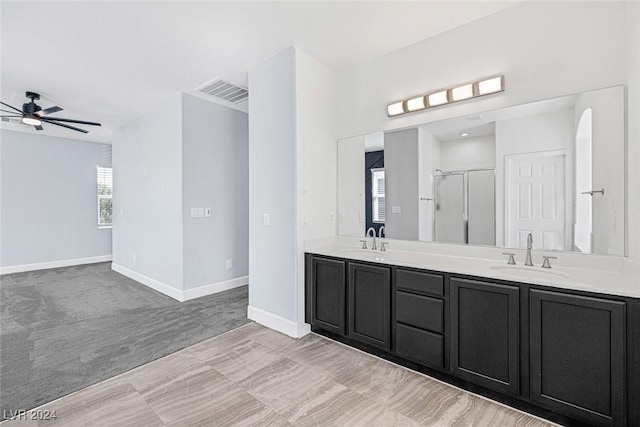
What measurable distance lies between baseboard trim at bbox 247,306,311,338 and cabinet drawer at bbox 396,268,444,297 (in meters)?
1.17

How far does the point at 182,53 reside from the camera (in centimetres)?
290

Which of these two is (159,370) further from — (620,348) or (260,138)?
(620,348)

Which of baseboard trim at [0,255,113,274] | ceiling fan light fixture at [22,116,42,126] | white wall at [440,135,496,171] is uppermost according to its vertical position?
ceiling fan light fixture at [22,116,42,126]

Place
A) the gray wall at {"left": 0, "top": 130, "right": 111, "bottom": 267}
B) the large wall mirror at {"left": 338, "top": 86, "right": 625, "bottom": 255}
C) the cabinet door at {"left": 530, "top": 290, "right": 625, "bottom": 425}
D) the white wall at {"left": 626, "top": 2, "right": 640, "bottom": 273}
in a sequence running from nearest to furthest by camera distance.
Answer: the cabinet door at {"left": 530, "top": 290, "right": 625, "bottom": 425}, the white wall at {"left": 626, "top": 2, "right": 640, "bottom": 273}, the large wall mirror at {"left": 338, "top": 86, "right": 625, "bottom": 255}, the gray wall at {"left": 0, "top": 130, "right": 111, "bottom": 267}

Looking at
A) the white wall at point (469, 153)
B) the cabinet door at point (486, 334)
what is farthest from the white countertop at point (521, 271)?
the white wall at point (469, 153)

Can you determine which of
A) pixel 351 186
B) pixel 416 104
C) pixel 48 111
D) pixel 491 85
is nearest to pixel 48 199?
pixel 48 111

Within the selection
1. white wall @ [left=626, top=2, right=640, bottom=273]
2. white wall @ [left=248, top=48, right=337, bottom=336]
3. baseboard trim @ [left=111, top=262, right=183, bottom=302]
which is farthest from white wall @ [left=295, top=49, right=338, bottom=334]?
white wall @ [left=626, top=2, right=640, bottom=273]

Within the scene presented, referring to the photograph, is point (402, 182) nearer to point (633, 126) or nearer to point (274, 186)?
point (274, 186)

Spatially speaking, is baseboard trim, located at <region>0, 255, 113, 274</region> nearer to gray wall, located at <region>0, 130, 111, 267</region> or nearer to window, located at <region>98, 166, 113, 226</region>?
gray wall, located at <region>0, 130, 111, 267</region>

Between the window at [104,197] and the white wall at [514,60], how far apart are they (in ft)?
21.3

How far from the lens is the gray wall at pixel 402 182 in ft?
9.18

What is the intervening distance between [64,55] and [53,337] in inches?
108

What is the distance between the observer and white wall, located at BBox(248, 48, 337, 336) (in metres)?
2.90

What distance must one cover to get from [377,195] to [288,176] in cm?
92
